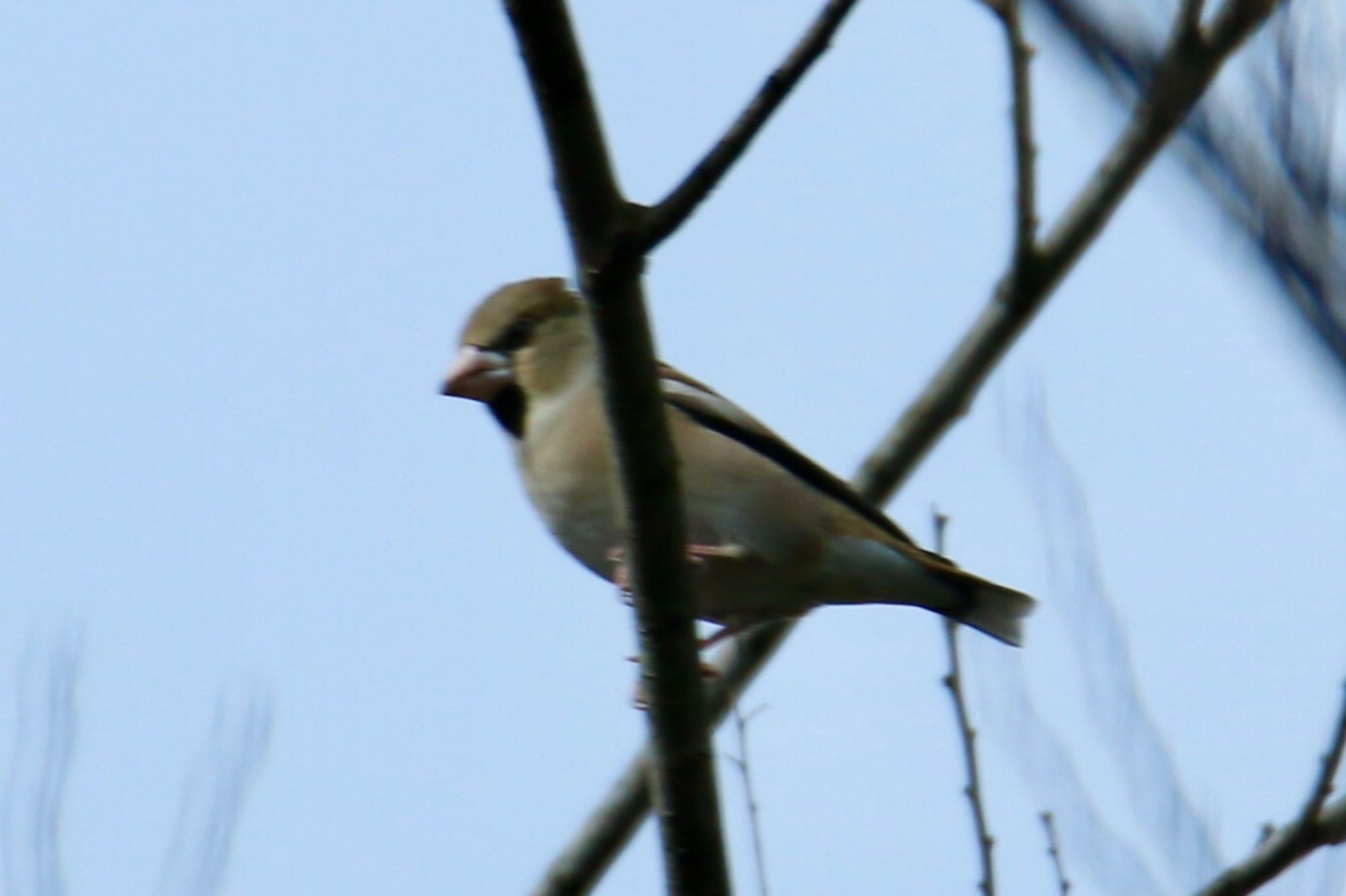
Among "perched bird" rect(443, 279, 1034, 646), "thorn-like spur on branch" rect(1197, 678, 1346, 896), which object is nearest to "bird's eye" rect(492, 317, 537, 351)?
"perched bird" rect(443, 279, 1034, 646)

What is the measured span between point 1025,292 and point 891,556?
722 millimetres

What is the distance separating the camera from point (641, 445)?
9.43ft

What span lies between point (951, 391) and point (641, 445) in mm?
1681

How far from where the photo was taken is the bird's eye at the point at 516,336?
477 cm

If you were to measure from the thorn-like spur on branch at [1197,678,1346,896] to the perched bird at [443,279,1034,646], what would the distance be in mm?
1550

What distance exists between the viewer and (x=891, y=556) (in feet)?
14.4

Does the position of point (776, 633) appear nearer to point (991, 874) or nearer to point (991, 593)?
point (991, 593)

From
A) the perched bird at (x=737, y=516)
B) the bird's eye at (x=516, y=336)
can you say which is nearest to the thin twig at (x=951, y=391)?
the perched bird at (x=737, y=516)

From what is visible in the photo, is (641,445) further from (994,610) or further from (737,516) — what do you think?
(994,610)

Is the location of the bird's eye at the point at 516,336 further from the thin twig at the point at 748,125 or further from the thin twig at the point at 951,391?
the thin twig at the point at 748,125

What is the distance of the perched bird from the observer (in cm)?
427

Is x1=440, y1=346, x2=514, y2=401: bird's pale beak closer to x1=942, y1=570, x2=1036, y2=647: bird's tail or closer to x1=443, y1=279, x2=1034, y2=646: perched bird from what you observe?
x1=443, y1=279, x2=1034, y2=646: perched bird

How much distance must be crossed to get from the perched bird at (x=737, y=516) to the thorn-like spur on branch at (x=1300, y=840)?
5.09 ft

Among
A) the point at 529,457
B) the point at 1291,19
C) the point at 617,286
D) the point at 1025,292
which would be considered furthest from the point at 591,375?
the point at 1291,19
